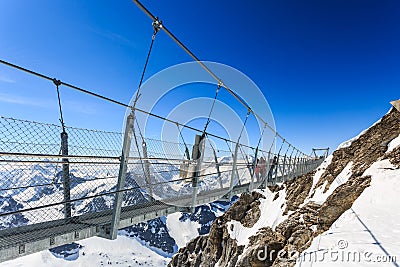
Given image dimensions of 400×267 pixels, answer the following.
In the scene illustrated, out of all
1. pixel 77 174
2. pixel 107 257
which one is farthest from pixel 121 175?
pixel 107 257

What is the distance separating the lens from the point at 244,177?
684cm

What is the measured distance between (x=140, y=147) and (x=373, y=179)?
22.9ft

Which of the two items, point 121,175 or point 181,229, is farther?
point 181,229

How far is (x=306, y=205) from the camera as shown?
368 inches

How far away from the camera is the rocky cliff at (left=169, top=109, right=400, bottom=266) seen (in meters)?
7.09

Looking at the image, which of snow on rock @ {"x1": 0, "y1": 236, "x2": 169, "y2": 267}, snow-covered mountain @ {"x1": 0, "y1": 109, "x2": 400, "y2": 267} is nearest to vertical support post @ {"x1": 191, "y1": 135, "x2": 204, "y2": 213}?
snow-covered mountain @ {"x1": 0, "y1": 109, "x2": 400, "y2": 267}

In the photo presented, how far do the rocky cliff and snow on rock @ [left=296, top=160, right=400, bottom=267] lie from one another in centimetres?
104

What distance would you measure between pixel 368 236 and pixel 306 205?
6321 mm

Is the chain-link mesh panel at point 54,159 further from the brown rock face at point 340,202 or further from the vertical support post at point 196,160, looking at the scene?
the brown rock face at point 340,202

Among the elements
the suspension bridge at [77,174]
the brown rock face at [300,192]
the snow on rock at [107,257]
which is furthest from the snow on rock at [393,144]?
the snow on rock at [107,257]

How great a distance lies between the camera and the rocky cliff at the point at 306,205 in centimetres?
709

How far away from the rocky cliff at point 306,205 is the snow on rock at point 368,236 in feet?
3.40

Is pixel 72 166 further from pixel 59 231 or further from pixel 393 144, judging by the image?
pixel 393 144

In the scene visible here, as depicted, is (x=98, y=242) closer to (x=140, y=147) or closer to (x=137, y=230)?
(x=137, y=230)
